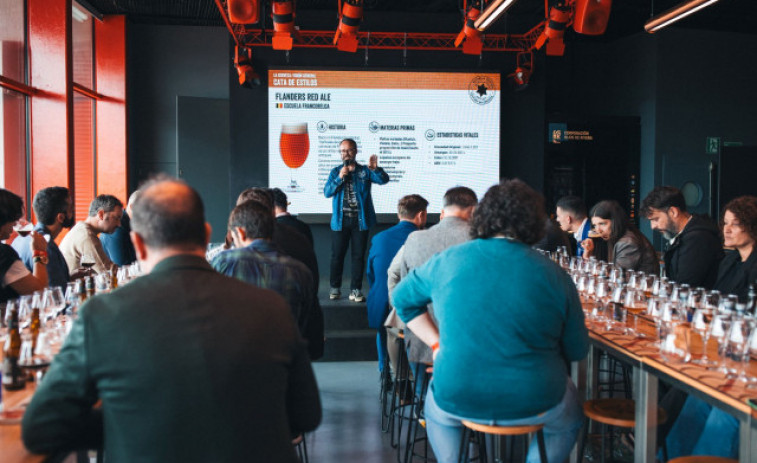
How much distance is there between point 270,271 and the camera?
112 inches

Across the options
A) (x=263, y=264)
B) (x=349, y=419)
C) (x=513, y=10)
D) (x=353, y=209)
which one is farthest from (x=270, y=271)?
(x=513, y=10)

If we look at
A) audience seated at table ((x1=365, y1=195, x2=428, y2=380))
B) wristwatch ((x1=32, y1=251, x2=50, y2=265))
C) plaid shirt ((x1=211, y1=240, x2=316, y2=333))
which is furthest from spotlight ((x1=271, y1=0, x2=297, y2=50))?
plaid shirt ((x1=211, y1=240, x2=316, y2=333))

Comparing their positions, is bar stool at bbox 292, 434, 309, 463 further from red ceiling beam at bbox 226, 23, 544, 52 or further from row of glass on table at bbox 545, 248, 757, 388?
red ceiling beam at bbox 226, 23, 544, 52

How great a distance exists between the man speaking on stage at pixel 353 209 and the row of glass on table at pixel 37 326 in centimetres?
291

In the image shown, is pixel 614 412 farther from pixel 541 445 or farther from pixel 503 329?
pixel 503 329

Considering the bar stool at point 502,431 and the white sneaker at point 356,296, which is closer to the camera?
the bar stool at point 502,431

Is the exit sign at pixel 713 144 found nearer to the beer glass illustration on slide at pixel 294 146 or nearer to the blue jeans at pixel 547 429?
the beer glass illustration on slide at pixel 294 146

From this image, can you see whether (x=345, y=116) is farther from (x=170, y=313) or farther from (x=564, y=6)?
(x=170, y=313)

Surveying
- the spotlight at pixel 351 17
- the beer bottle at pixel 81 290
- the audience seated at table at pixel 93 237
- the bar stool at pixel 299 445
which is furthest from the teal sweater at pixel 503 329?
the spotlight at pixel 351 17

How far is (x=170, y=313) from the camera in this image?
1387 millimetres

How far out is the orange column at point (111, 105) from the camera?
9.71 metres

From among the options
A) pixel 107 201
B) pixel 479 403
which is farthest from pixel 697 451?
pixel 107 201

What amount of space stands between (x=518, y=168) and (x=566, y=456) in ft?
21.4

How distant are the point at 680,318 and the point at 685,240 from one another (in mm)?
1712
